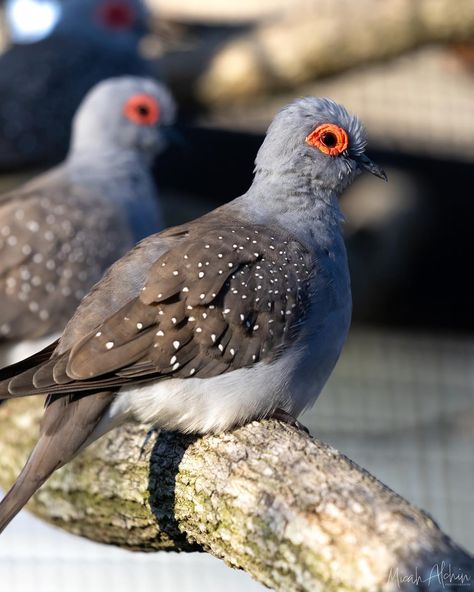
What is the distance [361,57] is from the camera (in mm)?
6043

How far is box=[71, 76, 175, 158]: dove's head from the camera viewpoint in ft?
16.1

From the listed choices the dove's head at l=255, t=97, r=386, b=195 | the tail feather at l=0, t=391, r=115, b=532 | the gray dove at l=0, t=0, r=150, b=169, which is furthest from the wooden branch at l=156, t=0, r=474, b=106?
the tail feather at l=0, t=391, r=115, b=532

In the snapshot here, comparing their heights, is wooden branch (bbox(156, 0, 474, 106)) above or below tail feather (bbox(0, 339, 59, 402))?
above

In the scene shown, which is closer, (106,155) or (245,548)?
(245,548)

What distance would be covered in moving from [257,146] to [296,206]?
3.13 meters

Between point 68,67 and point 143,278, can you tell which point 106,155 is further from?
point 143,278

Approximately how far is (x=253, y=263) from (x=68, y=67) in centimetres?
378

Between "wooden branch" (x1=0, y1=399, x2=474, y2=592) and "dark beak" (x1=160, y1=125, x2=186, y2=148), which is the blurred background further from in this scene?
"wooden branch" (x1=0, y1=399, x2=474, y2=592)

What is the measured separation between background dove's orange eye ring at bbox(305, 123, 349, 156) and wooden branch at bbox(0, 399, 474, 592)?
94 cm

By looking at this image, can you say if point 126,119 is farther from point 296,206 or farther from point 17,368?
point 17,368

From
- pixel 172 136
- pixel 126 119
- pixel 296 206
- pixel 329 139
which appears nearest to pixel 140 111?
pixel 126 119

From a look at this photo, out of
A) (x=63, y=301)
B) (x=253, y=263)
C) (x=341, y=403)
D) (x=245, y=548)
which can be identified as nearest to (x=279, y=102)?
(x=341, y=403)

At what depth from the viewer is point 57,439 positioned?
8.49 feet

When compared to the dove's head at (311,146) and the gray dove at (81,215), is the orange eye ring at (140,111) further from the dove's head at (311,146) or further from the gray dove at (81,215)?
the dove's head at (311,146)
